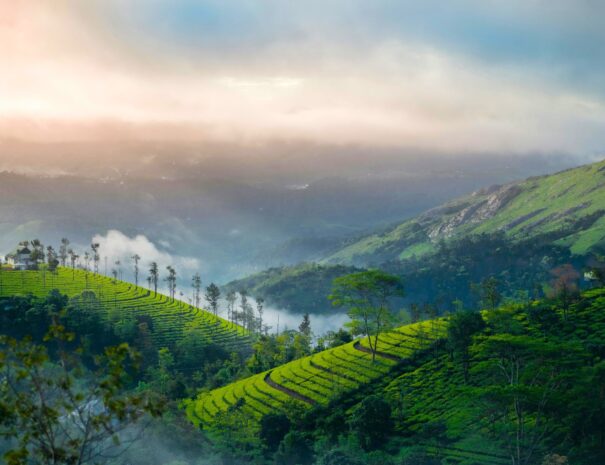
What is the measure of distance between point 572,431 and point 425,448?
15160mm

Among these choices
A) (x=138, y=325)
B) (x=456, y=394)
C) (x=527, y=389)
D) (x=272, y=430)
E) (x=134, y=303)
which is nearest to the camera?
(x=527, y=389)

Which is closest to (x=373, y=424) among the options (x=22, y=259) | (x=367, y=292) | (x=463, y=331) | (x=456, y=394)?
(x=456, y=394)

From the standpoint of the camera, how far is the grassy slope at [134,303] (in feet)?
481

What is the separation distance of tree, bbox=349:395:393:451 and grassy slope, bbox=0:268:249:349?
240 ft

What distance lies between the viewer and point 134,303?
159875mm

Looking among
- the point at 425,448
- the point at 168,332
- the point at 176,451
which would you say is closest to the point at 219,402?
the point at 176,451

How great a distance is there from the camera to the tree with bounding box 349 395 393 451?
240 feet

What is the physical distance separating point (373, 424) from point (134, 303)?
324ft

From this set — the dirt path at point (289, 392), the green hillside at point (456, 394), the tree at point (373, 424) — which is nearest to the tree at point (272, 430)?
the green hillside at point (456, 394)

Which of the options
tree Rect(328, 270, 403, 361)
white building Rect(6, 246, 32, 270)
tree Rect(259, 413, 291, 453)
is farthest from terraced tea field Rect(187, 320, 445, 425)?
white building Rect(6, 246, 32, 270)

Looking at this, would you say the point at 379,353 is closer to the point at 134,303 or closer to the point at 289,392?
the point at 289,392

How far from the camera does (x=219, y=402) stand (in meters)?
99.9

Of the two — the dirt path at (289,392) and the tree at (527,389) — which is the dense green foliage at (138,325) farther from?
the tree at (527,389)

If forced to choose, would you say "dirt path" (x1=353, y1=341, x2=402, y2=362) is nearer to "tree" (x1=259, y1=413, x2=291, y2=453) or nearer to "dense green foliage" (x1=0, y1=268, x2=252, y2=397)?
"tree" (x1=259, y1=413, x2=291, y2=453)
